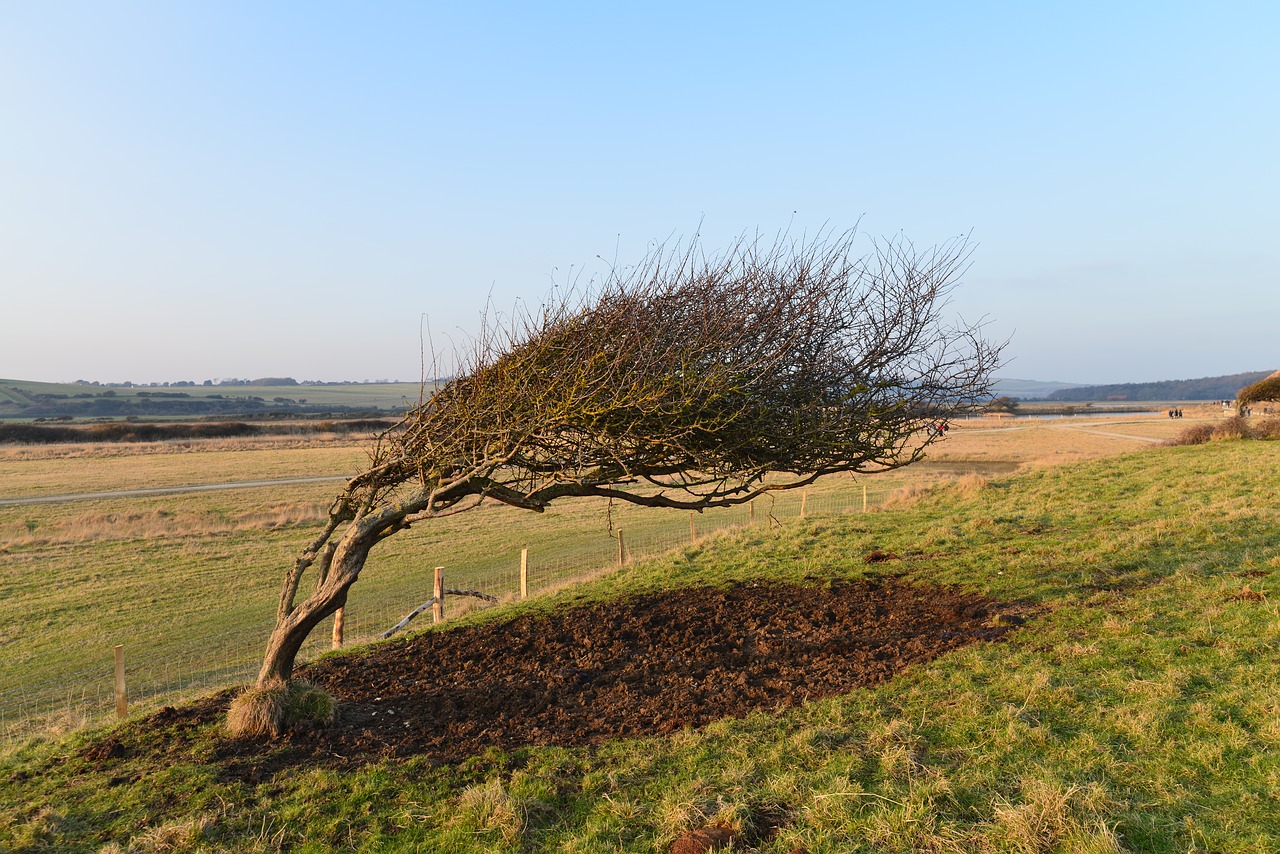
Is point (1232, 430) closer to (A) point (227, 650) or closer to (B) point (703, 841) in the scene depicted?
(B) point (703, 841)

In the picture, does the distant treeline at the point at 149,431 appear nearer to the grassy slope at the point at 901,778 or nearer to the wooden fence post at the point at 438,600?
the wooden fence post at the point at 438,600

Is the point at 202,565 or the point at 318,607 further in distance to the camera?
the point at 202,565

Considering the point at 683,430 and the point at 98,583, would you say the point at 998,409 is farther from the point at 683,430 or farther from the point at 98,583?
the point at 98,583

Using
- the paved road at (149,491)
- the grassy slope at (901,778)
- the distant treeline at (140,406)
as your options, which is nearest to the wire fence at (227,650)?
the grassy slope at (901,778)

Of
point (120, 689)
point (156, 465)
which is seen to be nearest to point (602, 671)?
point (120, 689)

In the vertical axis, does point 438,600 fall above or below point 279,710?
below

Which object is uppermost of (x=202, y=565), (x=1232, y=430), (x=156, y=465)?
(x=1232, y=430)

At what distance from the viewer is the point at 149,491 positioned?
41500 millimetres

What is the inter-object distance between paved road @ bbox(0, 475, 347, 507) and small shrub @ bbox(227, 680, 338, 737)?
30.1 metres

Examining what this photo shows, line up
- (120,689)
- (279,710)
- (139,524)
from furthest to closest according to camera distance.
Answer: (139,524) → (120,689) → (279,710)

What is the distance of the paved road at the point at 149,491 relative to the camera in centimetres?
3722

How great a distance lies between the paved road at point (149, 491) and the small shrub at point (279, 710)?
30.1 meters

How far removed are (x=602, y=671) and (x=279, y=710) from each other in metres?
3.52

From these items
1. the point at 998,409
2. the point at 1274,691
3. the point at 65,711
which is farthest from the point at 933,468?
the point at 65,711
